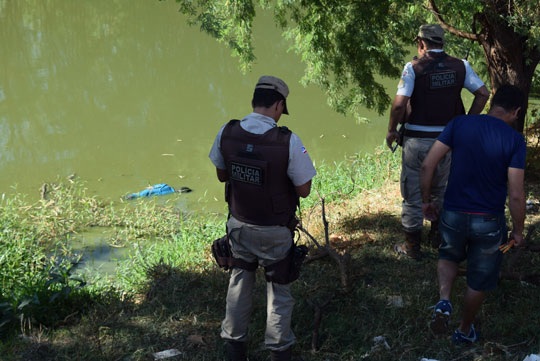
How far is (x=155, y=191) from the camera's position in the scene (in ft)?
28.1

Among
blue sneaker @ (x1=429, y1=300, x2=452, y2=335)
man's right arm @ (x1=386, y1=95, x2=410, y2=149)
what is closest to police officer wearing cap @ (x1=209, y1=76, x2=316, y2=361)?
blue sneaker @ (x1=429, y1=300, x2=452, y2=335)

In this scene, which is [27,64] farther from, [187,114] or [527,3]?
[527,3]

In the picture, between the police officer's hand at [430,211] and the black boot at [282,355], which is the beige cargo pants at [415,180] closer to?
the police officer's hand at [430,211]

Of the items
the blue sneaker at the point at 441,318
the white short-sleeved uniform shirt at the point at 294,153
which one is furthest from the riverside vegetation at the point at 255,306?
the white short-sleeved uniform shirt at the point at 294,153

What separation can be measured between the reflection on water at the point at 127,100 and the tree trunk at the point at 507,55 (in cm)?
423

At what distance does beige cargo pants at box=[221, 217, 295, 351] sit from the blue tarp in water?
17.7 feet

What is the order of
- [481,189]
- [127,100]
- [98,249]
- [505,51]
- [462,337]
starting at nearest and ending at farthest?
1. [481,189]
2. [462,337]
3. [505,51]
4. [98,249]
5. [127,100]

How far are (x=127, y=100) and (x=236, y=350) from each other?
1126 centimetres

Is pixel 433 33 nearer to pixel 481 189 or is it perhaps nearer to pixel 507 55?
pixel 481 189

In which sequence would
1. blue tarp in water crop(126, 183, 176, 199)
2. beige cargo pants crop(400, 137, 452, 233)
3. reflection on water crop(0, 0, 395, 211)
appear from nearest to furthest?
1. beige cargo pants crop(400, 137, 452, 233)
2. blue tarp in water crop(126, 183, 176, 199)
3. reflection on water crop(0, 0, 395, 211)

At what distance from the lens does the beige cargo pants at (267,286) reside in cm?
322

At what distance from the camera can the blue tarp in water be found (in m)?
8.48

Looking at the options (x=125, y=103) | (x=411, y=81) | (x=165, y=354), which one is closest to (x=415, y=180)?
(x=411, y=81)

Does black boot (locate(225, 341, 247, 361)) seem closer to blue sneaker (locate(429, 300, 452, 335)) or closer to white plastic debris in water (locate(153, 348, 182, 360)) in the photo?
white plastic debris in water (locate(153, 348, 182, 360))
